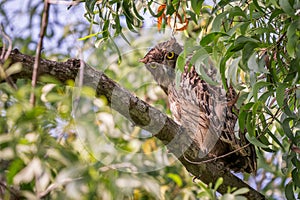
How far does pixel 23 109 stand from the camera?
1785 millimetres

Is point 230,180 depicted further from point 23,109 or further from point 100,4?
point 23,109

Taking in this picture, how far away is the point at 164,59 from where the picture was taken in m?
3.29

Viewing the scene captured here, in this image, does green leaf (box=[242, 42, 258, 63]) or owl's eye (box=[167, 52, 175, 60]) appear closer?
green leaf (box=[242, 42, 258, 63])

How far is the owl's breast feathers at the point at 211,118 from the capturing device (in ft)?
10.1

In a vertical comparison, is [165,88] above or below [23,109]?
below

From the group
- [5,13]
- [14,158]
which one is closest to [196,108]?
[5,13]

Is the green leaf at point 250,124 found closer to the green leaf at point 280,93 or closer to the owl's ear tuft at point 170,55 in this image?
the green leaf at point 280,93

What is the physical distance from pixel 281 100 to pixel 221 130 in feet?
3.83

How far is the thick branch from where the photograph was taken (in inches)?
92.4

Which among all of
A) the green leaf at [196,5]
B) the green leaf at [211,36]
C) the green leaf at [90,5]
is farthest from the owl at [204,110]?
the green leaf at [211,36]

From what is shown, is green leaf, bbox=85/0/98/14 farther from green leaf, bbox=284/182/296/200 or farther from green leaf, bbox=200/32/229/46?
green leaf, bbox=284/182/296/200

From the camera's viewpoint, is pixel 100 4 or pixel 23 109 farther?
pixel 100 4

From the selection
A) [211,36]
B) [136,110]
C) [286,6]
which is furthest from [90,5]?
[286,6]

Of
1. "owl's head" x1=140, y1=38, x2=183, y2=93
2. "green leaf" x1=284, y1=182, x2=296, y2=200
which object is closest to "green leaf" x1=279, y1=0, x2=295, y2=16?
→ "green leaf" x1=284, y1=182, x2=296, y2=200
